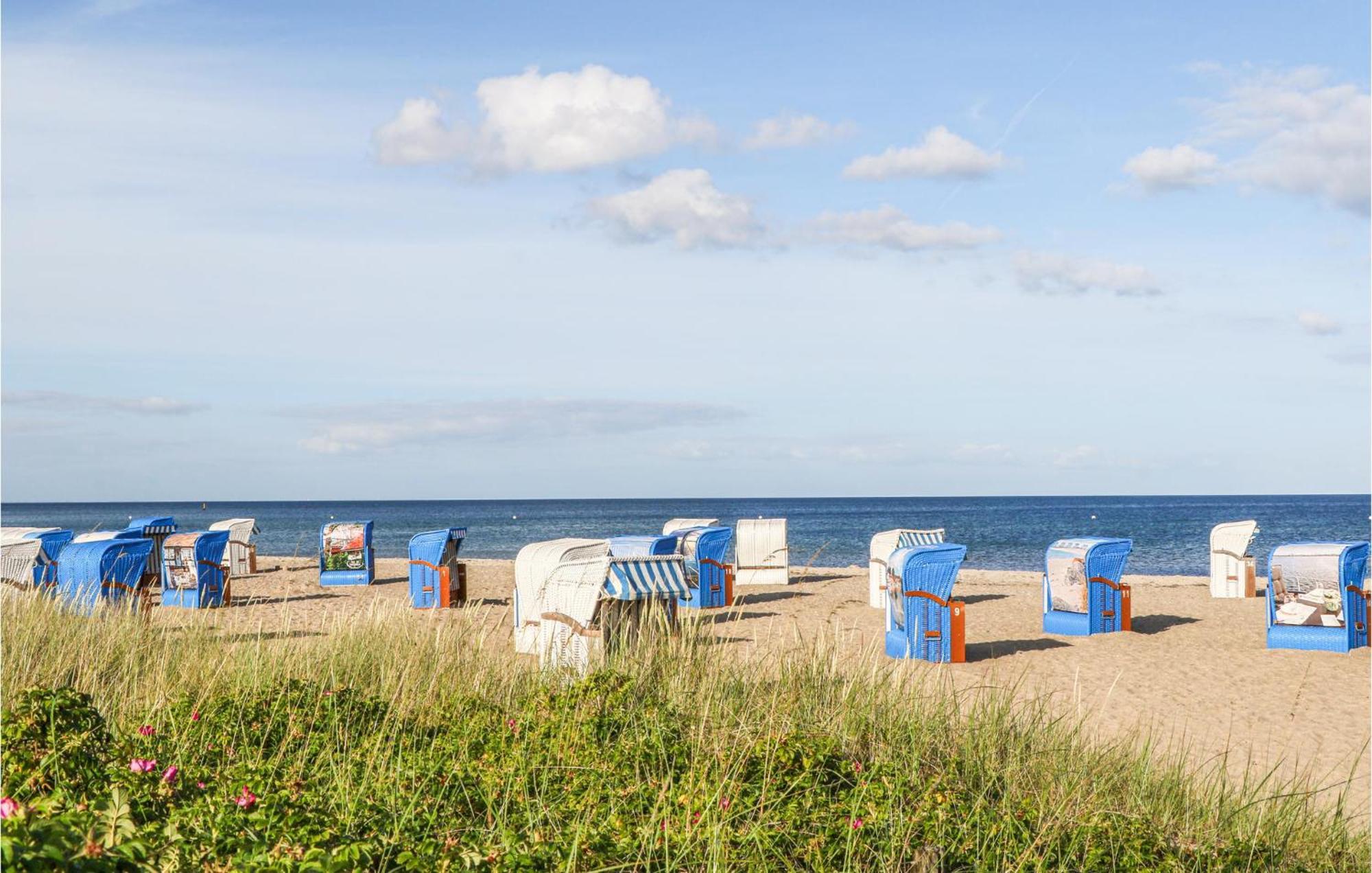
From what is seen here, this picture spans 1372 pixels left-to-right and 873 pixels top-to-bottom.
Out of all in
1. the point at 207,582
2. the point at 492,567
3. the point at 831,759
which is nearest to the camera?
the point at 831,759

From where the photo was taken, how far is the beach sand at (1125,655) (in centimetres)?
831

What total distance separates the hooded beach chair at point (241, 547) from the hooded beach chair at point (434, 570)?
290 inches

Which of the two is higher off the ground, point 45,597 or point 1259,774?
point 45,597

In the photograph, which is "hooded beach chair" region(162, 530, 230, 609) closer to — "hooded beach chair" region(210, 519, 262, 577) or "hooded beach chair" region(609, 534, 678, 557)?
"hooded beach chair" region(210, 519, 262, 577)

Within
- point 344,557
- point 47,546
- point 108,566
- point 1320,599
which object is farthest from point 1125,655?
point 344,557

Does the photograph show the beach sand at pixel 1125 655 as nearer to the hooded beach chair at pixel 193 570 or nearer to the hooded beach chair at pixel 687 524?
the hooded beach chair at pixel 193 570

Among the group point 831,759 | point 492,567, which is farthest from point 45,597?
point 492,567

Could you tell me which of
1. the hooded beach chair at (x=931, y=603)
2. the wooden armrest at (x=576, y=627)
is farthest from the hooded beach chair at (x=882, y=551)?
the wooden armrest at (x=576, y=627)

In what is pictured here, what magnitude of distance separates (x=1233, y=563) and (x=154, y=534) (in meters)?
21.4

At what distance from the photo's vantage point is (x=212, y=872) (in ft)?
10.6

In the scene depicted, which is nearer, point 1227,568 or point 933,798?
point 933,798

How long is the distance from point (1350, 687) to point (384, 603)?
9771 millimetres

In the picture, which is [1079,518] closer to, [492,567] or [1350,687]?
[492,567]

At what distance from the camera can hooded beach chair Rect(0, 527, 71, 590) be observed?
58.7ft
